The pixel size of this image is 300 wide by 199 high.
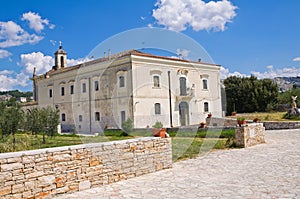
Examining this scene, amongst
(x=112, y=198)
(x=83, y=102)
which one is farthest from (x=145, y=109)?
(x=112, y=198)

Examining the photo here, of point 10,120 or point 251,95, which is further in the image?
point 251,95

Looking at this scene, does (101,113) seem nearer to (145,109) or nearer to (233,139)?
(145,109)

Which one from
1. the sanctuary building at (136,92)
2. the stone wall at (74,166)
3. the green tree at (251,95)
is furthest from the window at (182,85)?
the stone wall at (74,166)

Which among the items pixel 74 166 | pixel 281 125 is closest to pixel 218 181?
Answer: pixel 74 166

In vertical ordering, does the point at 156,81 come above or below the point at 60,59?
below

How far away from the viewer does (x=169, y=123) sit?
23.0 metres

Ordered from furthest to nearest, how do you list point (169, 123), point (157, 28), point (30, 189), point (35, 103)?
point (35, 103), point (169, 123), point (157, 28), point (30, 189)

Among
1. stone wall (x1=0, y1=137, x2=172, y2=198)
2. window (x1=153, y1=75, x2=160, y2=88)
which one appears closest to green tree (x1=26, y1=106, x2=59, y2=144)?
stone wall (x1=0, y1=137, x2=172, y2=198)

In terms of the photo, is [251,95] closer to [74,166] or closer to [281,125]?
[281,125]

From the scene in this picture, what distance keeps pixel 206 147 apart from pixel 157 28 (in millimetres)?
4464

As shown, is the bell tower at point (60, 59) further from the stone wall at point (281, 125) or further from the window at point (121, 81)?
the stone wall at point (281, 125)

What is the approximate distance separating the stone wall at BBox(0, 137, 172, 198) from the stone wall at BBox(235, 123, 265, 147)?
4.32m

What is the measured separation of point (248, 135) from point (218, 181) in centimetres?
527

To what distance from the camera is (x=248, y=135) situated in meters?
9.99
